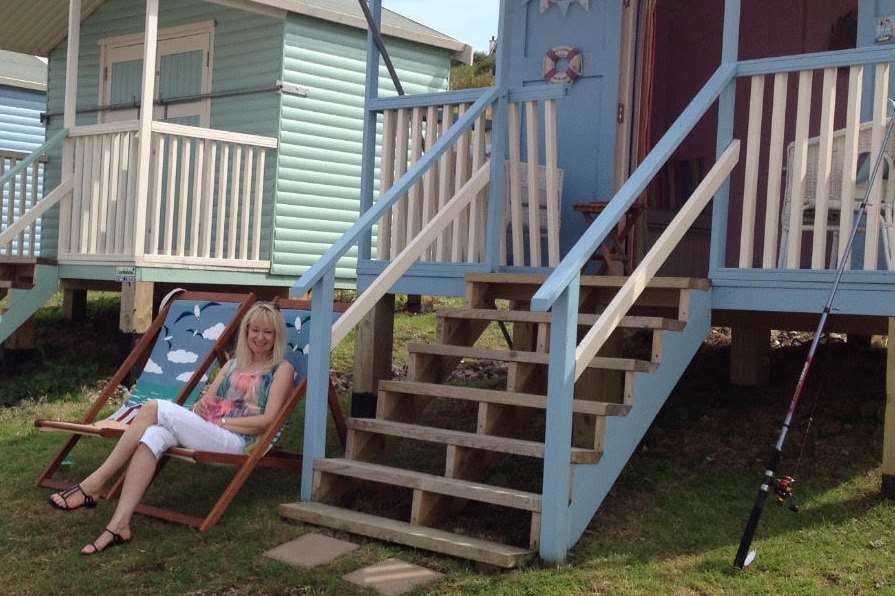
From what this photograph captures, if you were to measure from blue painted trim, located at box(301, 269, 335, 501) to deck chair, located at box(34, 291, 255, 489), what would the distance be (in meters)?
0.97

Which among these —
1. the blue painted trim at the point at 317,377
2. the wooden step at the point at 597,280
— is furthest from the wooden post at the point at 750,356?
the blue painted trim at the point at 317,377

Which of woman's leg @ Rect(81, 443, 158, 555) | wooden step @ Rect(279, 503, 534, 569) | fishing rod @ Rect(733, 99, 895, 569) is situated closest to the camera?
fishing rod @ Rect(733, 99, 895, 569)

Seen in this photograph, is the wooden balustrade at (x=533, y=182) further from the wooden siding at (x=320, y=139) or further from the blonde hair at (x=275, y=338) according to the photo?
the wooden siding at (x=320, y=139)

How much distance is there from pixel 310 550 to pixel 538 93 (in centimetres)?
277

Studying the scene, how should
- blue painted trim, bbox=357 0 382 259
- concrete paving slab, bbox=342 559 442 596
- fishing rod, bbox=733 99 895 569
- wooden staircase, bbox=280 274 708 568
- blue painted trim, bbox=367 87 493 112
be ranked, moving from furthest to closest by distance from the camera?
blue painted trim, bbox=357 0 382 259, blue painted trim, bbox=367 87 493 112, wooden staircase, bbox=280 274 708 568, concrete paving slab, bbox=342 559 442 596, fishing rod, bbox=733 99 895 569

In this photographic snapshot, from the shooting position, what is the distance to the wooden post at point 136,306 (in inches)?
357

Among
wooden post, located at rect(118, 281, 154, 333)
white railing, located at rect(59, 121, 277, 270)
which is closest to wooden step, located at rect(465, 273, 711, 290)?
white railing, located at rect(59, 121, 277, 270)

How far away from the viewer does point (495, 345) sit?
10211mm

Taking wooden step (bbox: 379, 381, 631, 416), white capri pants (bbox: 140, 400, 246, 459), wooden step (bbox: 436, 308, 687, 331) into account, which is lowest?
white capri pants (bbox: 140, 400, 246, 459)

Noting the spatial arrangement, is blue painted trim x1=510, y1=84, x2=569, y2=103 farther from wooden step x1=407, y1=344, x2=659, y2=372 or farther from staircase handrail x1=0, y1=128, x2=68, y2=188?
staircase handrail x1=0, y1=128, x2=68, y2=188

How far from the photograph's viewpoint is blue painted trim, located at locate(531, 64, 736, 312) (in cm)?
455

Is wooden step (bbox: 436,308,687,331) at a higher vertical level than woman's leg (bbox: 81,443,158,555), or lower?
higher

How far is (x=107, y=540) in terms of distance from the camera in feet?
16.6

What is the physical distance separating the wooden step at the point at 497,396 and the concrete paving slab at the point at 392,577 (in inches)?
36.3
